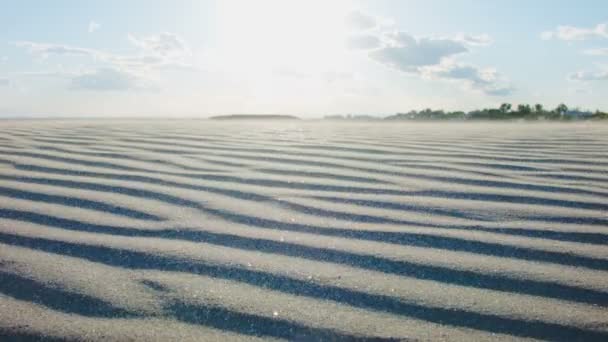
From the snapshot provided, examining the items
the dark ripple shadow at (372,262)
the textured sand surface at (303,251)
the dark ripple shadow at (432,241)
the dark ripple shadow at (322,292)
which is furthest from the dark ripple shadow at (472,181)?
the dark ripple shadow at (322,292)

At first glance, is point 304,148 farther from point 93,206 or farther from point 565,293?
point 565,293

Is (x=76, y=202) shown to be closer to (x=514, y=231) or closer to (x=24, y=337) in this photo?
(x=24, y=337)

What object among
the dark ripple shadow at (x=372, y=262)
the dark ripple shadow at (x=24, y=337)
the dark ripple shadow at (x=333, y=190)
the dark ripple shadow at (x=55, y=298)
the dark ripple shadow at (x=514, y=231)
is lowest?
the dark ripple shadow at (x=24, y=337)

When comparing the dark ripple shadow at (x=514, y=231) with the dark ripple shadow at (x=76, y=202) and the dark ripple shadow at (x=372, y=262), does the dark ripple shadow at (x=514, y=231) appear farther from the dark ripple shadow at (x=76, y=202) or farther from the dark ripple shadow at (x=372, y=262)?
the dark ripple shadow at (x=76, y=202)

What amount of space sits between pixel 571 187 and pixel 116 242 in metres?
1.74

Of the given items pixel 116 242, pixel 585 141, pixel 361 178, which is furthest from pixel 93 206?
pixel 585 141

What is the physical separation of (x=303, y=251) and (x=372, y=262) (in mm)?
191

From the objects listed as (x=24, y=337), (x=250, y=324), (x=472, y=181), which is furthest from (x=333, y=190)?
(x=24, y=337)

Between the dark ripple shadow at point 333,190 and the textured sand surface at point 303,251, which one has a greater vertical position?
the dark ripple shadow at point 333,190

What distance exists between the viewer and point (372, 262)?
1.29 m

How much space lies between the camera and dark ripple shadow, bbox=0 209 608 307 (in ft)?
3.80

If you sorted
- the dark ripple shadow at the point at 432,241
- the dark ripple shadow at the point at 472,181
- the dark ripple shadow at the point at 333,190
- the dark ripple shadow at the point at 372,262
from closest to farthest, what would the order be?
the dark ripple shadow at the point at 372,262 → the dark ripple shadow at the point at 432,241 → the dark ripple shadow at the point at 333,190 → the dark ripple shadow at the point at 472,181

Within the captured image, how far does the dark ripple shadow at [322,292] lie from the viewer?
39.8 inches

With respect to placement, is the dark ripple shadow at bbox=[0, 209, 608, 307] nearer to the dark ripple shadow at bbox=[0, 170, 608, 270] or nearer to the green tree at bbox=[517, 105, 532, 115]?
the dark ripple shadow at bbox=[0, 170, 608, 270]
